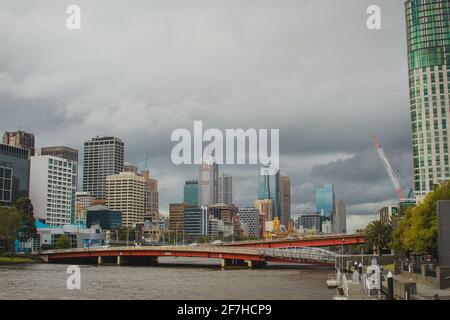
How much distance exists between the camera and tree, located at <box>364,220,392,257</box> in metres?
112

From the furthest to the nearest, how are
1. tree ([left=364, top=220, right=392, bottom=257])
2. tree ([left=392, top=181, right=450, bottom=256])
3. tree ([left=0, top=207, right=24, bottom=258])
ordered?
tree ([left=0, top=207, right=24, bottom=258]), tree ([left=364, top=220, right=392, bottom=257]), tree ([left=392, top=181, right=450, bottom=256])

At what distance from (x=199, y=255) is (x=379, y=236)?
4060cm

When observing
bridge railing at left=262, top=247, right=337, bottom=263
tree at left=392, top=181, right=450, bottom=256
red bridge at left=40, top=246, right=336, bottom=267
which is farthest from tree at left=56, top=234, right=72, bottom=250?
tree at left=392, top=181, right=450, bottom=256

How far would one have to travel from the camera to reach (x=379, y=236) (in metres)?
112

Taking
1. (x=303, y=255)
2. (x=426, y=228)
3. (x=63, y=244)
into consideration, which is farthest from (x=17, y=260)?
(x=426, y=228)

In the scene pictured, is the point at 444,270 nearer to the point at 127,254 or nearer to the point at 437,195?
the point at 437,195

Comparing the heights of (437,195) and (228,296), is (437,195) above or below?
above

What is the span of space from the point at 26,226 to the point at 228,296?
117254 millimetres

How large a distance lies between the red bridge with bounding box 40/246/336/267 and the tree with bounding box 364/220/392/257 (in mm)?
8213

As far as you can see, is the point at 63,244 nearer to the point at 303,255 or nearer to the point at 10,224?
the point at 10,224

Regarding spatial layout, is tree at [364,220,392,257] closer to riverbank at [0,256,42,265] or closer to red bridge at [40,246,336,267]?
red bridge at [40,246,336,267]
